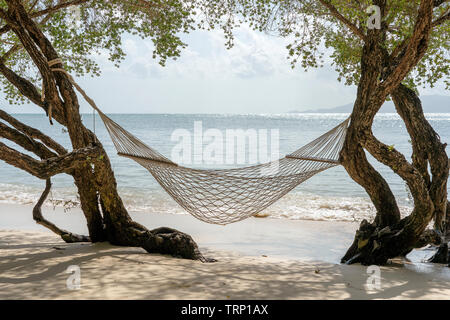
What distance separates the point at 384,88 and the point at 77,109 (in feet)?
6.09

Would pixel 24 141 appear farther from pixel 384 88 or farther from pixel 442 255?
pixel 442 255

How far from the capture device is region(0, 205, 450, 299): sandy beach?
1.90 m

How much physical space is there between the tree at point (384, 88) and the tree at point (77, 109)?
617 millimetres

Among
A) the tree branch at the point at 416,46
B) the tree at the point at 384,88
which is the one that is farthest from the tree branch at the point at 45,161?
the tree branch at the point at 416,46

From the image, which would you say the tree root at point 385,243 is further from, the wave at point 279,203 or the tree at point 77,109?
the wave at point 279,203

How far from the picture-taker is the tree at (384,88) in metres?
2.41

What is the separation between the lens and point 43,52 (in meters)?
2.62

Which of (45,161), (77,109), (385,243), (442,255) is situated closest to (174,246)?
(45,161)

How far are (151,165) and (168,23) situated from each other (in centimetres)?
120

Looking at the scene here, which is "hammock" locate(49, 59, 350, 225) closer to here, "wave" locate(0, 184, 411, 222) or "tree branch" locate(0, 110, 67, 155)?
"tree branch" locate(0, 110, 67, 155)

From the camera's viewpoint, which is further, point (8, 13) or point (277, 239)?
point (277, 239)

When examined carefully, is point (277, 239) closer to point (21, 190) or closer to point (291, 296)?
point (291, 296)
